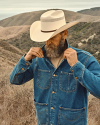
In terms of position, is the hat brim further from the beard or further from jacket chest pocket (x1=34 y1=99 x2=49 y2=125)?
jacket chest pocket (x1=34 y1=99 x2=49 y2=125)

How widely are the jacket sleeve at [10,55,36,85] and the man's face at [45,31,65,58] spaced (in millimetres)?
249

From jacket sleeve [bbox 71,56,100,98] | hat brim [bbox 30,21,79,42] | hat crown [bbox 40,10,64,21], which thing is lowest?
jacket sleeve [bbox 71,56,100,98]

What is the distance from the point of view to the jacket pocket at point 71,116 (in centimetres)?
160

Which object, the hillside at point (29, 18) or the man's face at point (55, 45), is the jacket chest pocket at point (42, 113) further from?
the hillside at point (29, 18)

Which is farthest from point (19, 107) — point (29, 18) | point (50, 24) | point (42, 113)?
point (29, 18)

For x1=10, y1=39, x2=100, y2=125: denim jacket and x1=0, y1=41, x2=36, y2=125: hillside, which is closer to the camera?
x1=10, y1=39, x2=100, y2=125: denim jacket

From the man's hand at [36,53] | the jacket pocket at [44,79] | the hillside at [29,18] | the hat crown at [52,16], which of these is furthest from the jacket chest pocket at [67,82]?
the hillside at [29,18]

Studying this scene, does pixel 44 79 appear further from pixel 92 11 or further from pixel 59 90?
pixel 92 11

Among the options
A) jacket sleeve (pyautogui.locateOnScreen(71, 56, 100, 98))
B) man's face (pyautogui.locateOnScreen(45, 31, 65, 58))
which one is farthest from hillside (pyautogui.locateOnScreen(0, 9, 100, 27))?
jacket sleeve (pyautogui.locateOnScreen(71, 56, 100, 98))

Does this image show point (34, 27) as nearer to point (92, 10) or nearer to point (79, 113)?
point (79, 113)

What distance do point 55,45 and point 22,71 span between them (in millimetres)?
464

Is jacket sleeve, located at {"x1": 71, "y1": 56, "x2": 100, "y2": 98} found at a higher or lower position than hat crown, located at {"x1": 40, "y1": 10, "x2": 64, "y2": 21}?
lower

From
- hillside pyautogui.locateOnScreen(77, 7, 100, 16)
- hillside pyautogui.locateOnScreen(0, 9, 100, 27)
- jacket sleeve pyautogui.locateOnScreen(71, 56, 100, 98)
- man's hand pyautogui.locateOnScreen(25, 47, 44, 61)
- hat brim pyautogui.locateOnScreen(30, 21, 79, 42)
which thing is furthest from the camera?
hillside pyautogui.locateOnScreen(77, 7, 100, 16)

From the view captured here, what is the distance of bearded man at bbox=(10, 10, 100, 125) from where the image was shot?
158cm
